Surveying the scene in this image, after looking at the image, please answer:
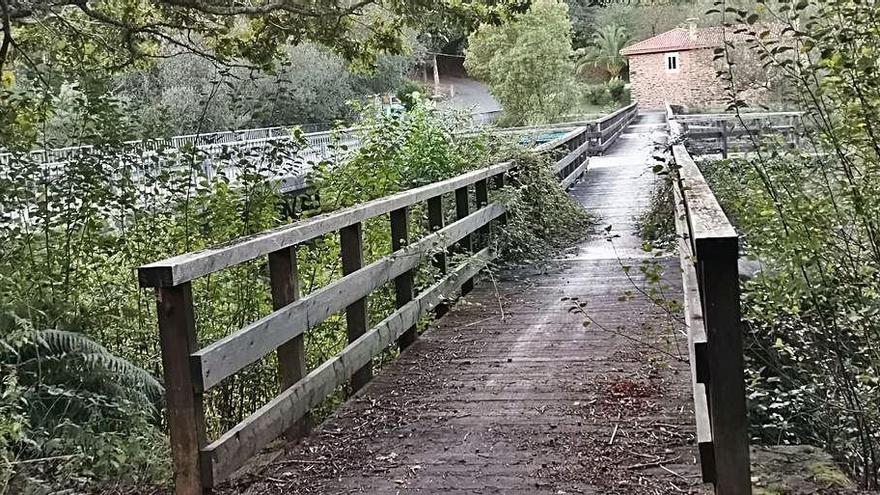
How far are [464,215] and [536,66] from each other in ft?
98.5

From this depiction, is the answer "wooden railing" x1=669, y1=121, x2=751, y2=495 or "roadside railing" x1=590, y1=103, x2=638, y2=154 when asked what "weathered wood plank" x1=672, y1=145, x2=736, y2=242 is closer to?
"wooden railing" x1=669, y1=121, x2=751, y2=495

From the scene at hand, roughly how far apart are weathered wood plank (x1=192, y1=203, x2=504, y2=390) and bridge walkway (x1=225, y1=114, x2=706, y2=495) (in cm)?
57

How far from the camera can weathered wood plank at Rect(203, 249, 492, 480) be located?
354 centimetres

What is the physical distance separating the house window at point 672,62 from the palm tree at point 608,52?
6590mm

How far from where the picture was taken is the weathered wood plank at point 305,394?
354cm

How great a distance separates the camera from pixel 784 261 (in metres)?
4.88

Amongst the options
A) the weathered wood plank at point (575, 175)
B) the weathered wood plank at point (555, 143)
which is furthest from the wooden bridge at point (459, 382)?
the weathered wood plank at point (575, 175)

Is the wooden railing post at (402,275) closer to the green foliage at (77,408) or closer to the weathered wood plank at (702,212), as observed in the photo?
the weathered wood plank at (702,212)

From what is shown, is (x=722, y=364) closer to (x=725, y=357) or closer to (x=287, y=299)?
(x=725, y=357)

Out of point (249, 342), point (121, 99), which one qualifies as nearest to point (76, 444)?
Answer: point (249, 342)

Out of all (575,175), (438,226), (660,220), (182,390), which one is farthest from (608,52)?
(182,390)

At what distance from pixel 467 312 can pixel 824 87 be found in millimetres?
3762

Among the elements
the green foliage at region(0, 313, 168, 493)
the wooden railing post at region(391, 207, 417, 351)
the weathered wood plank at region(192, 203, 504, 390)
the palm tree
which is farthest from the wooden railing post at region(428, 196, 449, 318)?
the palm tree

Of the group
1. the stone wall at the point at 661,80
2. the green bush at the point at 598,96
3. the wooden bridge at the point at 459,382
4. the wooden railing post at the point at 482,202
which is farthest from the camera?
the green bush at the point at 598,96
